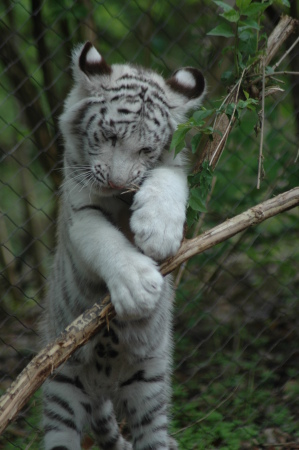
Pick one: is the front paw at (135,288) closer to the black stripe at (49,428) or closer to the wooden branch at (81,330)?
the wooden branch at (81,330)

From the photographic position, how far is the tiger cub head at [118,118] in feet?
8.05

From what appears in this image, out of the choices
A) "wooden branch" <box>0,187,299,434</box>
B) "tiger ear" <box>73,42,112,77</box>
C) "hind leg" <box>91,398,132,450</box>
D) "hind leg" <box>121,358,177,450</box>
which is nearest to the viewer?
"wooden branch" <box>0,187,299,434</box>

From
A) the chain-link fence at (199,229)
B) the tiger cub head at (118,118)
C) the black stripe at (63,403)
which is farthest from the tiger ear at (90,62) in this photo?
the black stripe at (63,403)

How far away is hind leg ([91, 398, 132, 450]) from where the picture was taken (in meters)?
3.05

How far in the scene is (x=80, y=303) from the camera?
280 centimetres

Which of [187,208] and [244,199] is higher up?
[244,199]

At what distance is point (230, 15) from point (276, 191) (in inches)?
79.5

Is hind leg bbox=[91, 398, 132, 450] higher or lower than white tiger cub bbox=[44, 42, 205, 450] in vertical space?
lower

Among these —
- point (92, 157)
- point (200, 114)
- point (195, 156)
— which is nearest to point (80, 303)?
point (92, 157)

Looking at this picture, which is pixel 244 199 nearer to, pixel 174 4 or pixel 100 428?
pixel 174 4

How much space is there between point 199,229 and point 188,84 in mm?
1632

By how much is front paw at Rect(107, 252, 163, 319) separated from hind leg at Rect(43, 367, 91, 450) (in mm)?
787

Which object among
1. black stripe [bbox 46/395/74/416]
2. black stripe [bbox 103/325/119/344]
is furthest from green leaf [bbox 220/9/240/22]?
black stripe [bbox 46/395/74/416]

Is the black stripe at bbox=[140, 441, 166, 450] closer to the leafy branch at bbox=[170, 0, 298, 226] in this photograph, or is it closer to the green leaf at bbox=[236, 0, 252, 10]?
the leafy branch at bbox=[170, 0, 298, 226]
